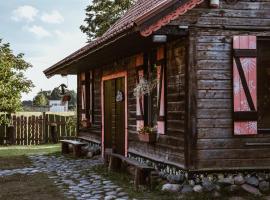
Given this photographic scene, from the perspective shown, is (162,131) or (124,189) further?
(162,131)

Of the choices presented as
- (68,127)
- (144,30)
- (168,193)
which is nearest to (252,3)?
(144,30)

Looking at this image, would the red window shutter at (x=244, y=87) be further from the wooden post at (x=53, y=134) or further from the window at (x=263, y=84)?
the wooden post at (x=53, y=134)

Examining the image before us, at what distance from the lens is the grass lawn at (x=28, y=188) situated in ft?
31.0

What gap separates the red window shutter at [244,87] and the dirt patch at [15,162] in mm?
6860

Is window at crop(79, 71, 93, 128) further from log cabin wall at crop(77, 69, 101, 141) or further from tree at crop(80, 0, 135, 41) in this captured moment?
tree at crop(80, 0, 135, 41)

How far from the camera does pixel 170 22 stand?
9.41 meters

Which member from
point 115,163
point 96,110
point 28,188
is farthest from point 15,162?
point 28,188

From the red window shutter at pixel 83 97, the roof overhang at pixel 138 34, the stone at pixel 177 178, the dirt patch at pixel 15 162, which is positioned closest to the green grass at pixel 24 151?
the dirt patch at pixel 15 162

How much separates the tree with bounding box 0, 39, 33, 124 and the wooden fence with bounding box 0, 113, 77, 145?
0.67m

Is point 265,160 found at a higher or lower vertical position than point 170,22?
lower

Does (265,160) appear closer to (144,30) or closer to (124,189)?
(124,189)

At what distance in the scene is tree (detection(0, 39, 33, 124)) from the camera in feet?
77.5

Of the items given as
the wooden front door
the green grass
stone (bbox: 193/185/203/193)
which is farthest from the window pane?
the green grass

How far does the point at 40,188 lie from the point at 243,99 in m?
4.30
